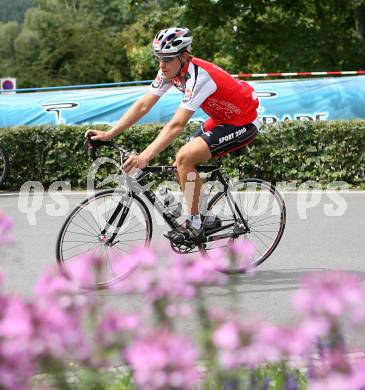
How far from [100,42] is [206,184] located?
60.4 metres

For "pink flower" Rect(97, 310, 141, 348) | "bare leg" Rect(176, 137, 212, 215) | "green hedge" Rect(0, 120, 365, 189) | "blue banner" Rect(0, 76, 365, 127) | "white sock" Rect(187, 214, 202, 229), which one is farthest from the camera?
"blue banner" Rect(0, 76, 365, 127)

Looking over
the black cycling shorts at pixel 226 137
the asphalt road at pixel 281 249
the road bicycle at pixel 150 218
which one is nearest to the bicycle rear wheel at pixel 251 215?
the road bicycle at pixel 150 218

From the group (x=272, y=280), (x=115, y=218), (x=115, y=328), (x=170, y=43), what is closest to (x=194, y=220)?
(x=115, y=218)

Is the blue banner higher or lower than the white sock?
lower

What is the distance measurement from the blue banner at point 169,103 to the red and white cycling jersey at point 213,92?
8.66 meters

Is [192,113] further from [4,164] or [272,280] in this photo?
[4,164]

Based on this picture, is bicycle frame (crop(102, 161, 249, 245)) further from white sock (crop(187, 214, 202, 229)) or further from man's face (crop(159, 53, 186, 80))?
man's face (crop(159, 53, 186, 80))

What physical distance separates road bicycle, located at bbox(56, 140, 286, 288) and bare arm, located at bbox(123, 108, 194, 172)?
276mm

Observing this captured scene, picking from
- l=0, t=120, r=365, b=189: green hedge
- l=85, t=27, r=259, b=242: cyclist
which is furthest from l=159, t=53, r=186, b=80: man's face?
l=0, t=120, r=365, b=189: green hedge

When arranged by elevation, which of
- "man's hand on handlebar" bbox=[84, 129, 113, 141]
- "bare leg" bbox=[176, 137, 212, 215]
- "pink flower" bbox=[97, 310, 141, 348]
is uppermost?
"pink flower" bbox=[97, 310, 141, 348]

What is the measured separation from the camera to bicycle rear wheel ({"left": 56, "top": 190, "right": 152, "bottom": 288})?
652cm

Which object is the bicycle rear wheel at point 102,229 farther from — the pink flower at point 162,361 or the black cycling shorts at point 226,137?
the pink flower at point 162,361

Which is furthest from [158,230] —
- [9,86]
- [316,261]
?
[9,86]

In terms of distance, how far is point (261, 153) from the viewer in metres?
13.5
